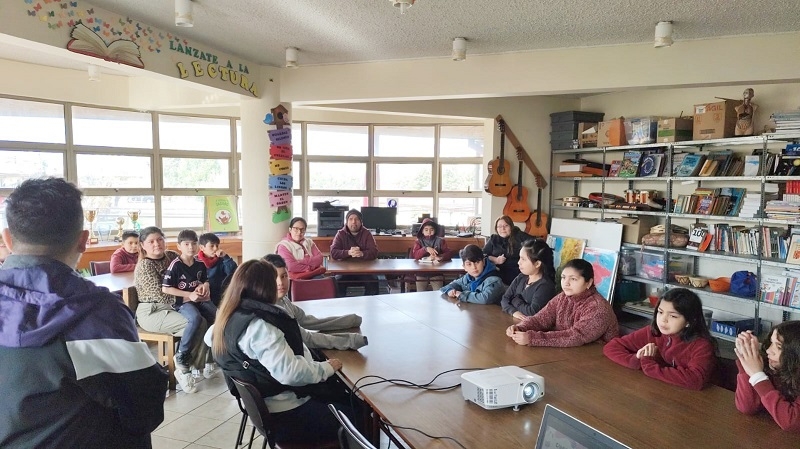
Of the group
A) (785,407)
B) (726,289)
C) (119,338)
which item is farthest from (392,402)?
(726,289)

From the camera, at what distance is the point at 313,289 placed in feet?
13.2

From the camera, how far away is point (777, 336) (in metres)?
1.81

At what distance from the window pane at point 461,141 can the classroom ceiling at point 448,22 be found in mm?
2524

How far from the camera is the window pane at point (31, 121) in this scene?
5.41 meters

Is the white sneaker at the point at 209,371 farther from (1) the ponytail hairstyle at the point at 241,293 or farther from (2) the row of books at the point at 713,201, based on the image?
(2) the row of books at the point at 713,201

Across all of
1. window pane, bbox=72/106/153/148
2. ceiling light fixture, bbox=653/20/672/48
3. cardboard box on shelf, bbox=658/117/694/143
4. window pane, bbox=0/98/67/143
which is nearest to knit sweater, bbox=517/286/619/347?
ceiling light fixture, bbox=653/20/672/48

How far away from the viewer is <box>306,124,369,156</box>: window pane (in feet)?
23.2

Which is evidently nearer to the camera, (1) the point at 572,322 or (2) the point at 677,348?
(2) the point at 677,348

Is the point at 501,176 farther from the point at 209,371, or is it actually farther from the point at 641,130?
the point at 209,371

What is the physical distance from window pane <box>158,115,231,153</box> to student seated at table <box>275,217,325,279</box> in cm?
223

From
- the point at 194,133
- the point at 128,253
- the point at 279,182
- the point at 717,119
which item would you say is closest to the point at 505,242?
the point at 717,119

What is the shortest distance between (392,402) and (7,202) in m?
1.40

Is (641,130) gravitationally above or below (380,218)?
above

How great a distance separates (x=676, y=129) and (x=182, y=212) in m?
6.03
